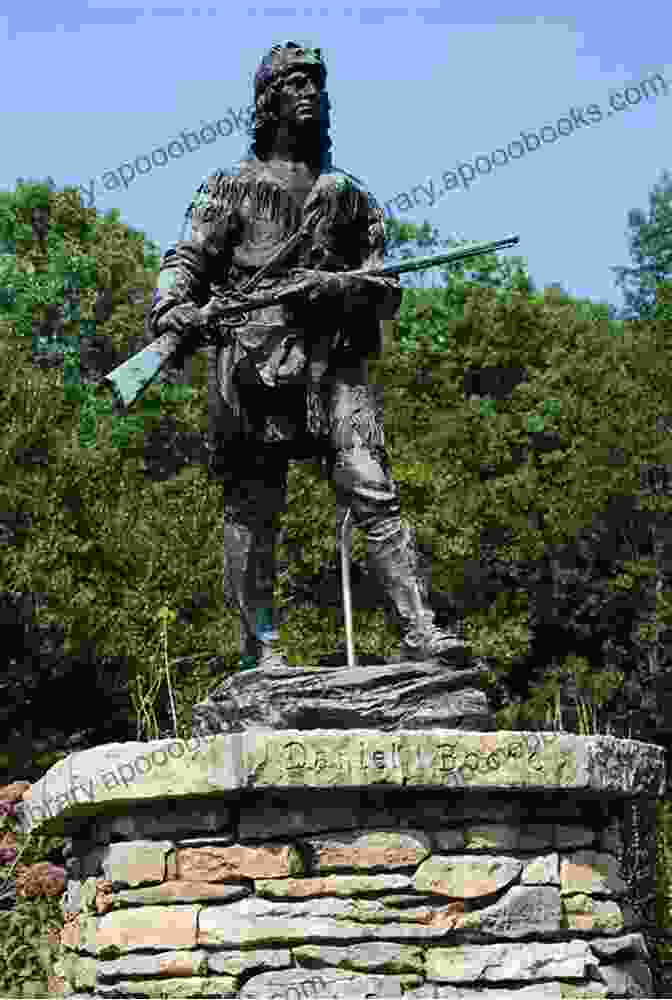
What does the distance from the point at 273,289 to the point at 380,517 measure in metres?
1.03

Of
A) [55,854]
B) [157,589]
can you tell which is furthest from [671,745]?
[55,854]

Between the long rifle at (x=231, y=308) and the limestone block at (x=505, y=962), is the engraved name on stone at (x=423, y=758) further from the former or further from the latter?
the long rifle at (x=231, y=308)

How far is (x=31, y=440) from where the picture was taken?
20578 millimetres

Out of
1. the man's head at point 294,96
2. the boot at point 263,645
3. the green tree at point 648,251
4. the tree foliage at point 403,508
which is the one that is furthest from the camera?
the green tree at point 648,251

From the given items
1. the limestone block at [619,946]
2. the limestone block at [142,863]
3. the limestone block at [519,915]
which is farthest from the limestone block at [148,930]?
the limestone block at [619,946]

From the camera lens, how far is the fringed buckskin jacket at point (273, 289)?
22.9 feet

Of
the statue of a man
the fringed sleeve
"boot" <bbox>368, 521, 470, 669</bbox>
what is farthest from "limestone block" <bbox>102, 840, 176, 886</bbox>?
the fringed sleeve

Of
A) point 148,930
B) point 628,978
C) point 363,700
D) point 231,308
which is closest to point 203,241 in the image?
point 231,308

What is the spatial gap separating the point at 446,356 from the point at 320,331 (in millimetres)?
20522

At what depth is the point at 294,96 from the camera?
711 cm

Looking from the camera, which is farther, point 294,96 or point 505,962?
point 294,96

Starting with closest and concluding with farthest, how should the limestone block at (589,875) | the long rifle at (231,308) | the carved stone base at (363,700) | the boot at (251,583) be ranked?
the limestone block at (589,875) → the carved stone base at (363,700) → the long rifle at (231,308) → the boot at (251,583)

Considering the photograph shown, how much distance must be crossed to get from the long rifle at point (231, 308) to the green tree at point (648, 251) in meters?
23.4

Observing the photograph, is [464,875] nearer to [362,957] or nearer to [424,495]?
[362,957]
